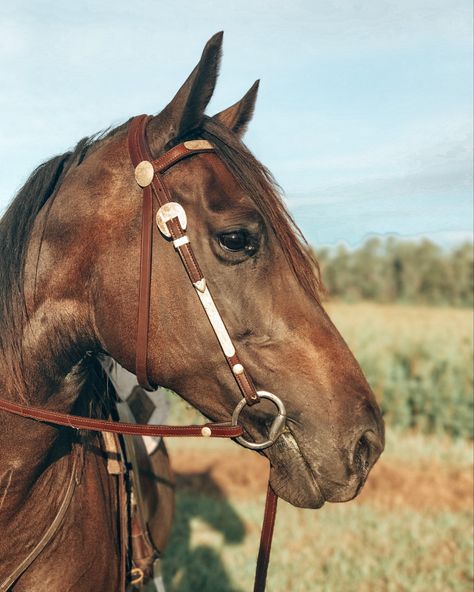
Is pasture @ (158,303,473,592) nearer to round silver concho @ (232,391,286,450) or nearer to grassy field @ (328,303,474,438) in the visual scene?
grassy field @ (328,303,474,438)

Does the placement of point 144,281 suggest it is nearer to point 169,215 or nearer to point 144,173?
point 169,215

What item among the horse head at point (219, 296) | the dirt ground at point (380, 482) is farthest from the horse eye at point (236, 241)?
the dirt ground at point (380, 482)

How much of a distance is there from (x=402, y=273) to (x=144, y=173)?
23.8m

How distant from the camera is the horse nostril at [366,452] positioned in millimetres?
1854

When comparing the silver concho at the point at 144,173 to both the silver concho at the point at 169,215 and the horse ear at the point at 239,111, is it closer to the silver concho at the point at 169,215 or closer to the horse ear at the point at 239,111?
the silver concho at the point at 169,215

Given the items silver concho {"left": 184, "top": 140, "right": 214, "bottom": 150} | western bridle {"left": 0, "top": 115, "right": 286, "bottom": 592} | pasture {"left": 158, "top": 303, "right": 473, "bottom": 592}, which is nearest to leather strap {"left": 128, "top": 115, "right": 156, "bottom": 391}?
western bridle {"left": 0, "top": 115, "right": 286, "bottom": 592}

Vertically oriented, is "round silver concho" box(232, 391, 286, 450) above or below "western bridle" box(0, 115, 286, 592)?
below

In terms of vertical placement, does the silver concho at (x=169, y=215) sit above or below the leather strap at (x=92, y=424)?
above

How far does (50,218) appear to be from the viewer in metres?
2.06

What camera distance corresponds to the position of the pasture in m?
5.22

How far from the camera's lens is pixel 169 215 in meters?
1.90

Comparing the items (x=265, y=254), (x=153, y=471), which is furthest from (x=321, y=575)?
(x=265, y=254)

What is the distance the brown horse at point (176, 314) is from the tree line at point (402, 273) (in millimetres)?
19432

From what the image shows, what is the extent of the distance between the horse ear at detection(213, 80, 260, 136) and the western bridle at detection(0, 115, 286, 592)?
1.15 ft
